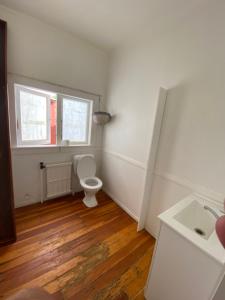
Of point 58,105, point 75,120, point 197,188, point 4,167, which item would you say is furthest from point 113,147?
point 4,167

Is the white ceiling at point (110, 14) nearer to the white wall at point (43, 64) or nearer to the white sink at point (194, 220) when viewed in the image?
the white wall at point (43, 64)

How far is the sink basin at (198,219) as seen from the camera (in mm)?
1212

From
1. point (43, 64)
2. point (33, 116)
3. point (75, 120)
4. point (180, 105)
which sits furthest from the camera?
point (75, 120)

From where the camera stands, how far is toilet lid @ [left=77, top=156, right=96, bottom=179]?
2.43m

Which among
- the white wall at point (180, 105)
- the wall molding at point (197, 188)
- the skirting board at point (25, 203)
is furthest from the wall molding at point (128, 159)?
the skirting board at point (25, 203)

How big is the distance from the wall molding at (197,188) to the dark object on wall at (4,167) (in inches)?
67.1

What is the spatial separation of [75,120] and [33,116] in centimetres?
65

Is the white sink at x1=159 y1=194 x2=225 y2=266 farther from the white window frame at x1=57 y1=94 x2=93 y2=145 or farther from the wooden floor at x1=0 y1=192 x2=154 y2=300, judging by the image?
the white window frame at x1=57 y1=94 x2=93 y2=145

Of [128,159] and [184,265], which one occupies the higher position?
[128,159]

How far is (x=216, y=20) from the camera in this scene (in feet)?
4.05

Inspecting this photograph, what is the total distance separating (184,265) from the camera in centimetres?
91

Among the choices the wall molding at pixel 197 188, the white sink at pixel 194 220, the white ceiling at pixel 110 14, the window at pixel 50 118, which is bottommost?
the white sink at pixel 194 220

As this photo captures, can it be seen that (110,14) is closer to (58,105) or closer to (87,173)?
(58,105)

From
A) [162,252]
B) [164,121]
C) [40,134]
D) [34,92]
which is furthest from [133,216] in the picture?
[34,92]
